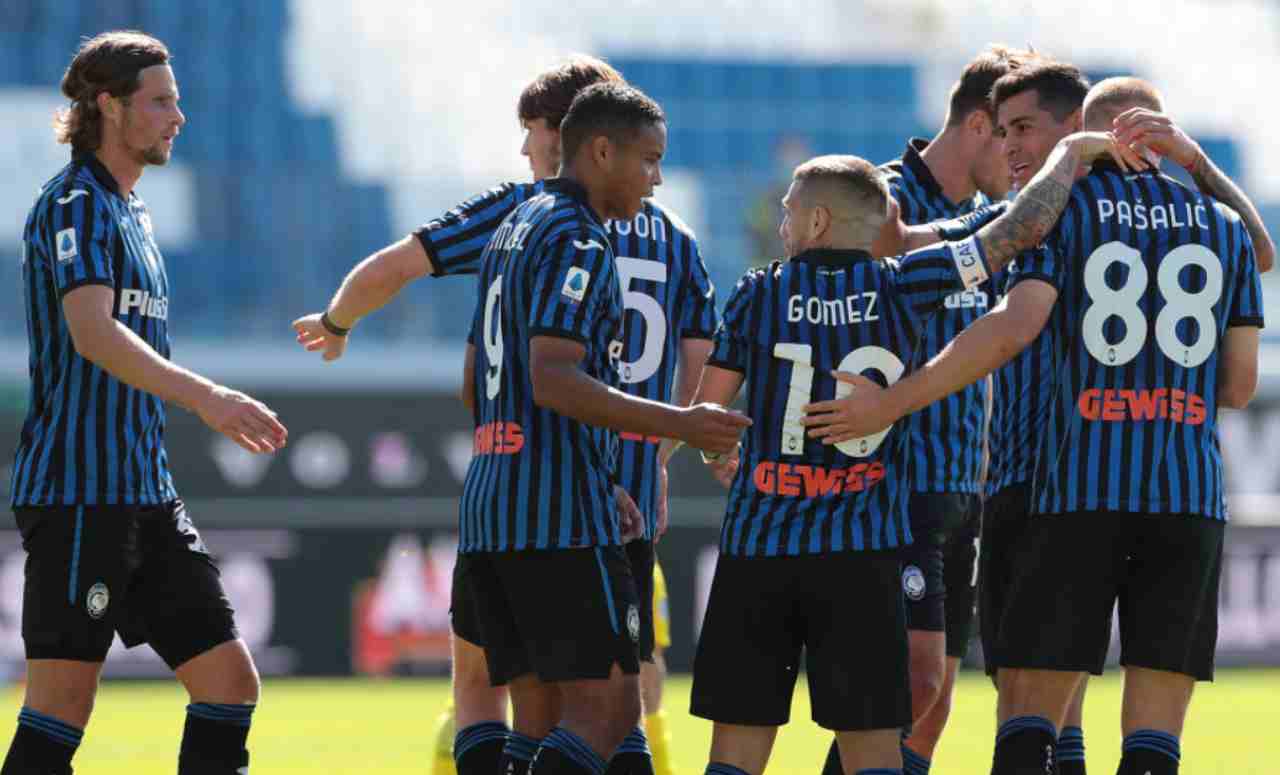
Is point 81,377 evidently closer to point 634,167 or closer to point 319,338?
point 319,338

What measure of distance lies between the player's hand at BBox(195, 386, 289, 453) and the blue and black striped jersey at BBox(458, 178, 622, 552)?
1.63 ft

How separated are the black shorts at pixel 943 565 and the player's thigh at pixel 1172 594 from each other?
806 millimetres

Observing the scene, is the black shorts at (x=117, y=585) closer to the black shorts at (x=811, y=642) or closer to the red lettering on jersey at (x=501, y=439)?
the red lettering on jersey at (x=501, y=439)

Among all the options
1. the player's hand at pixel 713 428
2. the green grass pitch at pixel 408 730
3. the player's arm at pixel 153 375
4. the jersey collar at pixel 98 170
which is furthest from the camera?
the green grass pitch at pixel 408 730

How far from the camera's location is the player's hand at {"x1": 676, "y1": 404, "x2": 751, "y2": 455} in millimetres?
4629

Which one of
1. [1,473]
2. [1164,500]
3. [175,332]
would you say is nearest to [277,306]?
[175,332]

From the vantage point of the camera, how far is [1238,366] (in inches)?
201

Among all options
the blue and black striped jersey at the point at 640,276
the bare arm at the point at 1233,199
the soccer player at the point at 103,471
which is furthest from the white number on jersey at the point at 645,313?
the bare arm at the point at 1233,199

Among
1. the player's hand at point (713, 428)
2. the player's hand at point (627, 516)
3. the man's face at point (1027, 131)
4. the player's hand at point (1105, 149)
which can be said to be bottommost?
the player's hand at point (627, 516)

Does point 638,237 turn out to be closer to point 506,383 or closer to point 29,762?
point 506,383

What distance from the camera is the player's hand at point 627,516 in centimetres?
512

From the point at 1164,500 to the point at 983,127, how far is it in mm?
1763

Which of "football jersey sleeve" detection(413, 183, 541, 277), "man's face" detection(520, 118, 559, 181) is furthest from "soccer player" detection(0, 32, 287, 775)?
"man's face" detection(520, 118, 559, 181)

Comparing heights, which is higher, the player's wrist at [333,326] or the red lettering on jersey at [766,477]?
the player's wrist at [333,326]
